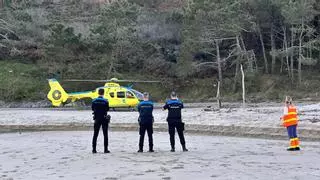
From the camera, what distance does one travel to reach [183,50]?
4788cm

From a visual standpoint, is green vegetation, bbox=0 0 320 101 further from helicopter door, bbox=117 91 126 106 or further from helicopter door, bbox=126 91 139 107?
helicopter door, bbox=117 91 126 106

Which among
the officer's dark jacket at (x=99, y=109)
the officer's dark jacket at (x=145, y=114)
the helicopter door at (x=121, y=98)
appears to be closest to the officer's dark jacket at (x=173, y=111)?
the officer's dark jacket at (x=145, y=114)

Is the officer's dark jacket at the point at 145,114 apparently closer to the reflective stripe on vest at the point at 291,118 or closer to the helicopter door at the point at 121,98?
the reflective stripe on vest at the point at 291,118

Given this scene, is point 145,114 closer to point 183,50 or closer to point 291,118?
point 291,118

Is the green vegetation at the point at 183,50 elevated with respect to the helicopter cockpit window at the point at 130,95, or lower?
elevated

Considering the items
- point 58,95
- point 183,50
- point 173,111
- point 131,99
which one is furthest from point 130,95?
point 173,111

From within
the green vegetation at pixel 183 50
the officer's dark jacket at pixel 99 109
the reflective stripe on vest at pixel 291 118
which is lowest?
the reflective stripe on vest at pixel 291 118

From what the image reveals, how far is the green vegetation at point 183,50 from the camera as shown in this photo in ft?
156

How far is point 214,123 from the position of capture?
24453 mm

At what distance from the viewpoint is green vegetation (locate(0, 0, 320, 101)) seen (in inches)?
1871

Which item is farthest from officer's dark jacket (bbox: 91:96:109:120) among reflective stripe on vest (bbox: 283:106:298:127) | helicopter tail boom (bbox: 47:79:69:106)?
helicopter tail boom (bbox: 47:79:69:106)

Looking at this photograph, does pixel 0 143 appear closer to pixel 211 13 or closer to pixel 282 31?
pixel 211 13

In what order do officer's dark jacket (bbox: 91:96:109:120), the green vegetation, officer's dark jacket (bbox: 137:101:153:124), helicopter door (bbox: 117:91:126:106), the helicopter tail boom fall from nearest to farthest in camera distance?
1. officer's dark jacket (bbox: 91:96:109:120)
2. officer's dark jacket (bbox: 137:101:153:124)
3. helicopter door (bbox: 117:91:126:106)
4. the helicopter tail boom
5. the green vegetation

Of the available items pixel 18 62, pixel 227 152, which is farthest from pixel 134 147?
pixel 18 62
